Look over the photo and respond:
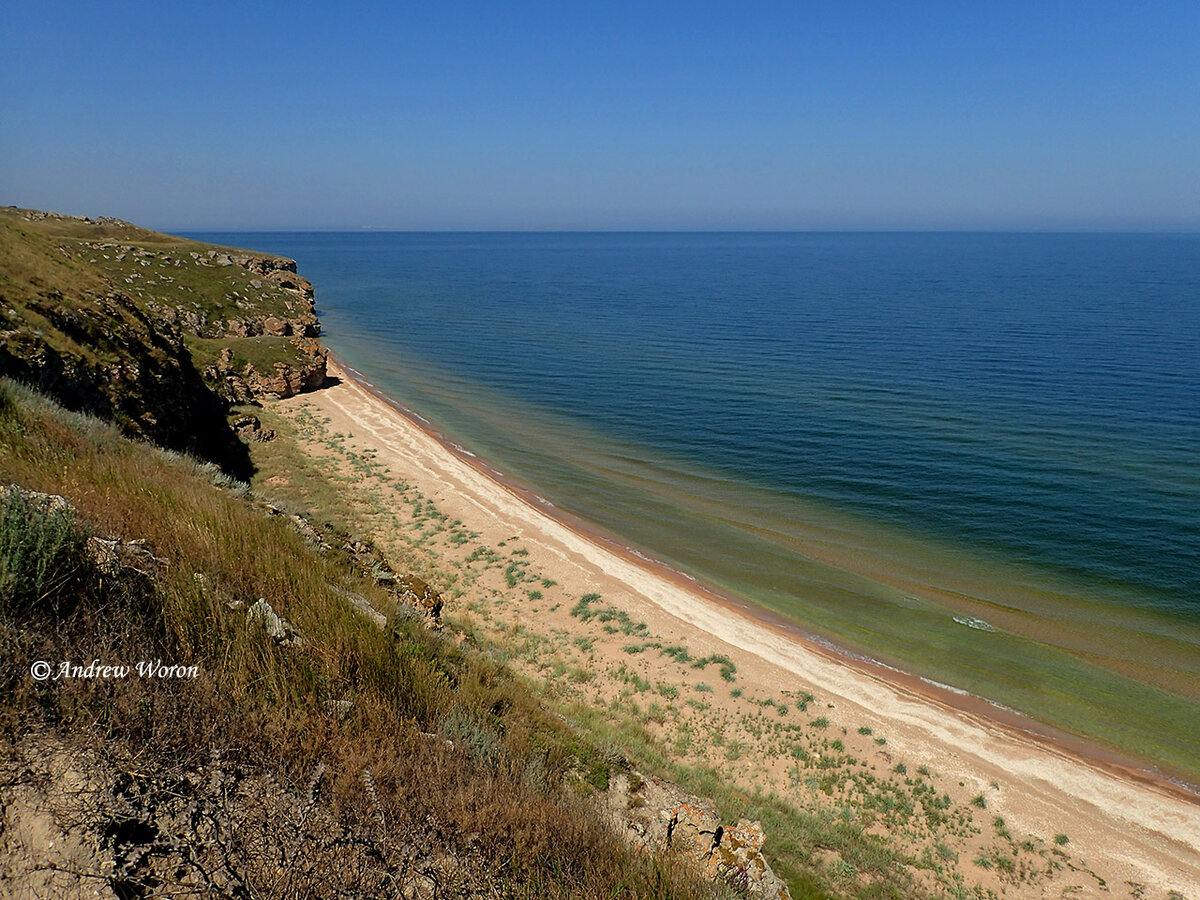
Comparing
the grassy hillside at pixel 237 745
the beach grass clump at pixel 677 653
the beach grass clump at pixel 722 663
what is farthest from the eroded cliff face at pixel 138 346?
the beach grass clump at pixel 722 663

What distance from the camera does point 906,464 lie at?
3297 centimetres

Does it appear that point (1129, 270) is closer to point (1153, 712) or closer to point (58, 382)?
point (1153, 712)

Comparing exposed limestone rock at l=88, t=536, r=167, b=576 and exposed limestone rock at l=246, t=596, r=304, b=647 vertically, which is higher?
exposed limestone rock at l=88, t=536, r=167, b=576

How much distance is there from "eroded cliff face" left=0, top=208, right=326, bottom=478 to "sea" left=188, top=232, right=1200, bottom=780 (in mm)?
10195

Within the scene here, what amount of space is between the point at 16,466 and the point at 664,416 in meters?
37.8

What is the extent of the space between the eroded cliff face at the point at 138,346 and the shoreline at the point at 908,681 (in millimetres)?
14897

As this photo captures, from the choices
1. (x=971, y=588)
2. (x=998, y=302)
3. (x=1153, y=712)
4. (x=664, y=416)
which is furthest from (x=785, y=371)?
(x=998, y=302)

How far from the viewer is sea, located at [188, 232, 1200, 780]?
1967 centimetres

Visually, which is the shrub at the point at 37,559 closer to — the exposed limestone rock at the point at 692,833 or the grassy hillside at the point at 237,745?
the grassy hillside at the point at 237,745

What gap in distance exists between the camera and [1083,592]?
22.2 m

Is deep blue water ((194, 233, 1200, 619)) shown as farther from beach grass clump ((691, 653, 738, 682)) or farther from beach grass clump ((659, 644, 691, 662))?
beach grass clump ((659, 644, 691, 662))

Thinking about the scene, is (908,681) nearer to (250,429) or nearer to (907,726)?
(907,726)

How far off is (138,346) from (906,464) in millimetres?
34906

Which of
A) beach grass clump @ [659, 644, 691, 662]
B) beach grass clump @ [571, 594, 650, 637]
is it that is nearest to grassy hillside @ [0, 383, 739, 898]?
beach grass clump @ [659, 644, 691, 662]
